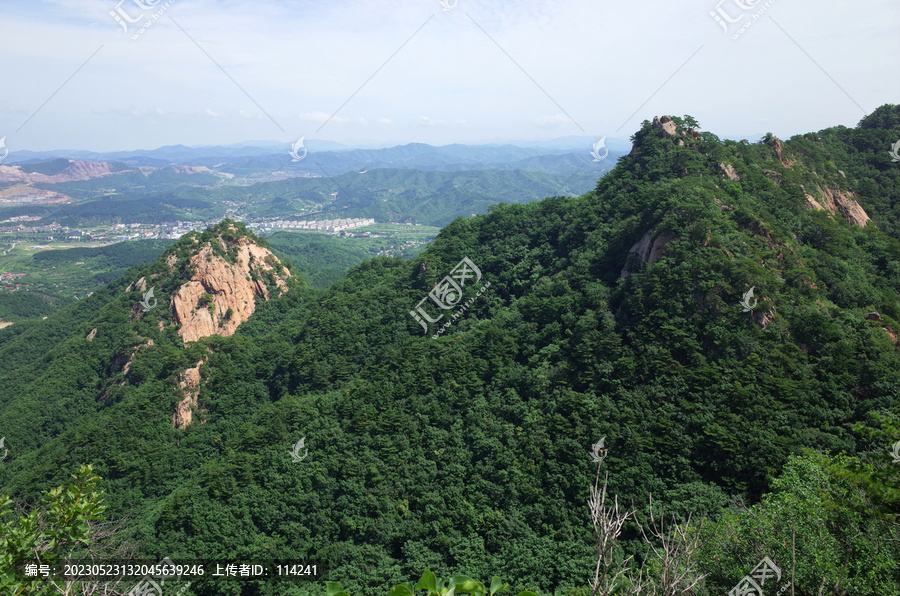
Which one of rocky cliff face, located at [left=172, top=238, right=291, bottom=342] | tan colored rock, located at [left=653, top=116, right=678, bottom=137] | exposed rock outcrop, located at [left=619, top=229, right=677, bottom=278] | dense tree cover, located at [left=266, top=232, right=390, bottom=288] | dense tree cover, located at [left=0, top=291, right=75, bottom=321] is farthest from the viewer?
dense tree cover, located at [left=266, top=232, right=390, bottom=288]

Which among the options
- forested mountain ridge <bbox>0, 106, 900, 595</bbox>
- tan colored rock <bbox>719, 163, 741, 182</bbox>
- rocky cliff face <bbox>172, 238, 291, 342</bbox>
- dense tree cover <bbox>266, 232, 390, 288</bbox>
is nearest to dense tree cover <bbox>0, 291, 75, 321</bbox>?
dense tree cover <bbox>266, 232, 390, 288</bbox>

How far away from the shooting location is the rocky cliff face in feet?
148

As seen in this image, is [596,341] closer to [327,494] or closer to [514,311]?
[514,311]

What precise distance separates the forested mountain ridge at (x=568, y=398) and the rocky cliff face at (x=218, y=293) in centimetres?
232

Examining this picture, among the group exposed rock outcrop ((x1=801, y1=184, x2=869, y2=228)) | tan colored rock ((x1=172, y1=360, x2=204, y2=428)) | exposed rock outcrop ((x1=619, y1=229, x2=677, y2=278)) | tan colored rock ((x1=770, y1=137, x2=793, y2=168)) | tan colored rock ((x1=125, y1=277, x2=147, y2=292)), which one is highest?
tan colored rock ((x1=770, y1=137, x2=793, y2=168))

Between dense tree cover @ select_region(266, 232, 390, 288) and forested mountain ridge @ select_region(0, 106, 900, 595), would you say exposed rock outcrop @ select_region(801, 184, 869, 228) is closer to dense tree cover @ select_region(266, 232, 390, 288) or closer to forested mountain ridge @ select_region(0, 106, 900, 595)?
forested mountain ridge @ select_region(0, 106, 900, 595)

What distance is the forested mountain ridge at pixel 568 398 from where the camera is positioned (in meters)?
18.5

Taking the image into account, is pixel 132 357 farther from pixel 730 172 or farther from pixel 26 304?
pixel 26 304

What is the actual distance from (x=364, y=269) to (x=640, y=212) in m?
29.8

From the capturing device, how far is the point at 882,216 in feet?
111

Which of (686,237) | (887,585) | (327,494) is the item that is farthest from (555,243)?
(887,585)

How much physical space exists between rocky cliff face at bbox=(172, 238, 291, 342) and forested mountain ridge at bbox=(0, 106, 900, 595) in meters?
2.32

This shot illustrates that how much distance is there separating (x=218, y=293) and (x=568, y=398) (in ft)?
124

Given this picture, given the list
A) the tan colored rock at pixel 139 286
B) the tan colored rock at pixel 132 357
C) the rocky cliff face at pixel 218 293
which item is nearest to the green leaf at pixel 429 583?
the tan colored rock at pixel 132 357
